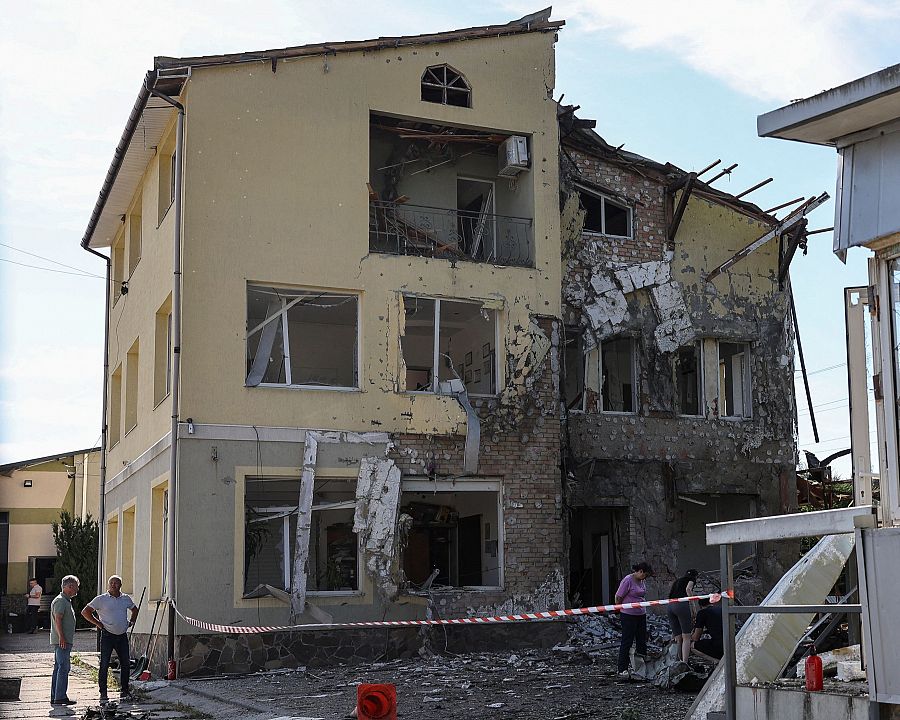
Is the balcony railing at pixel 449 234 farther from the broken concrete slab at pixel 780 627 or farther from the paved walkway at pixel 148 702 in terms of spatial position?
the broken concrete slab at pixel 780 627

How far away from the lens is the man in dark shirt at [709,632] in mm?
13281

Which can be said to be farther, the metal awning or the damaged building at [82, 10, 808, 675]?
the damaged building at [82, 10, 808, 675]

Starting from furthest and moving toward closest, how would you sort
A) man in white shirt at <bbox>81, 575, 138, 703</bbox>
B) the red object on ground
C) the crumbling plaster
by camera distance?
the crumbling plaster
man in white shirt at <bbox>81, 575, 138, 703</bbox>
the red object on ground

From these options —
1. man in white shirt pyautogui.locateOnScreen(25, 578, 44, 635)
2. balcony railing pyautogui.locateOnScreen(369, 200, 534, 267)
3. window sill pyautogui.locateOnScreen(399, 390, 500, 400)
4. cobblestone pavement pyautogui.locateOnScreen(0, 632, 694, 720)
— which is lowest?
man in white shirt pyautogui.locateOnScreen(25, 578, 44, 635)

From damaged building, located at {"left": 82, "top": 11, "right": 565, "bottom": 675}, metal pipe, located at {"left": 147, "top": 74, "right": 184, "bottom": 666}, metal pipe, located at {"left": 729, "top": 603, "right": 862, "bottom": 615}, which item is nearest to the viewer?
metal pipe, located at {"left": 729, "top": 603, "right": 862, "bottom": 615}

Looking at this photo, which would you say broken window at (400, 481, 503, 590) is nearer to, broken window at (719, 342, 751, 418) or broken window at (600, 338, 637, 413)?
broken window at (600, 338, 637, 413)

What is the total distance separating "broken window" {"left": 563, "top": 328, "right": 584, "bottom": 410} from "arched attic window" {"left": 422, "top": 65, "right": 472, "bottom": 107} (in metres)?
4.44

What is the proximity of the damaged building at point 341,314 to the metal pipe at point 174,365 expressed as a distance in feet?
0.11

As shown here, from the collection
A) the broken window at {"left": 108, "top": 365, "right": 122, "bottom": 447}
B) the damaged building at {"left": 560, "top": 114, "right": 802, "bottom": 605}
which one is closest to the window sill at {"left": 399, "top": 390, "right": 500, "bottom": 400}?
the damaged building at {"left": 560, "top": 114, "right": 802, "bottom": 605}

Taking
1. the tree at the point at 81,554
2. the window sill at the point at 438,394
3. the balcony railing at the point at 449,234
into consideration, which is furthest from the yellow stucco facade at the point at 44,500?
the window sill at the point at 438,394

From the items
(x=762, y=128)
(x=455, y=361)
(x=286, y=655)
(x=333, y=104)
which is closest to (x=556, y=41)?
(x=333, y=104)

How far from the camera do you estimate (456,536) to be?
69.8ft

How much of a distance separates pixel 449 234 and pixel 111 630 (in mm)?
9036

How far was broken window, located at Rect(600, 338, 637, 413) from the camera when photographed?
68.1 ft
